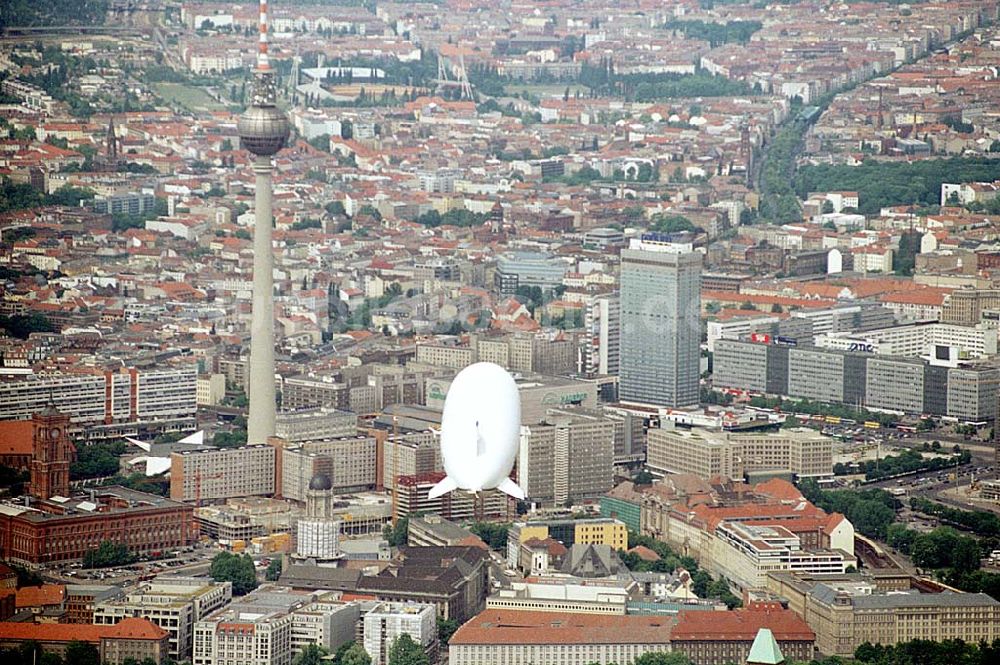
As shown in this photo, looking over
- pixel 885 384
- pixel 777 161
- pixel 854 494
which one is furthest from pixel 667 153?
pixel 854 494

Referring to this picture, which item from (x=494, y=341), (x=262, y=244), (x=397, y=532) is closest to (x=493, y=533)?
(x=397, y=532)

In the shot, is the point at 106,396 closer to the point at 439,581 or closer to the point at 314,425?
the point at 314,425

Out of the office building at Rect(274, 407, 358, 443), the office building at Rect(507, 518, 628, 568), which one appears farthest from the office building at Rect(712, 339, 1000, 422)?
the office building at Rect(507, 518, 628, 568)

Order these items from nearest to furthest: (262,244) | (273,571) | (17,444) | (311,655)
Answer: (311,655) → (273,571) → (17,444) → (262,244)

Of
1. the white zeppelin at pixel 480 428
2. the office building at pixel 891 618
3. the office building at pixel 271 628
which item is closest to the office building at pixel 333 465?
the office building at pixel 271 628

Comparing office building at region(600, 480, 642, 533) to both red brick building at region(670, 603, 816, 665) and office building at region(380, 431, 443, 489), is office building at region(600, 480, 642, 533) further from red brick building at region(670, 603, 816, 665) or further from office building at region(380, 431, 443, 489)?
red brick building at region(670, 603, 816, 665)

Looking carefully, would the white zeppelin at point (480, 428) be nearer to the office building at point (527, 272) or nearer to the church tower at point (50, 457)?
the church tower at point (50, 457)
